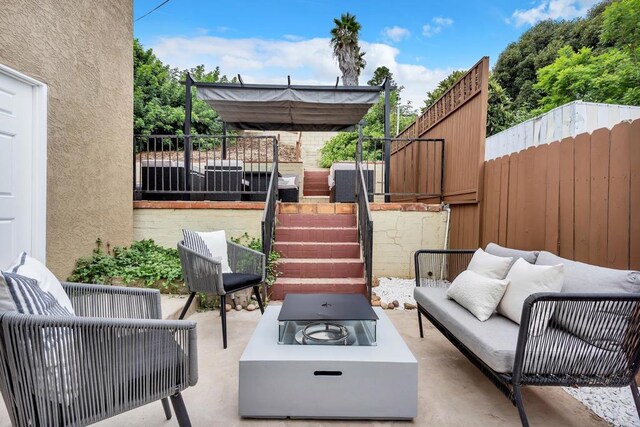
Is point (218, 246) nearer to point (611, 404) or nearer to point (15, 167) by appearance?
point (15, 167)

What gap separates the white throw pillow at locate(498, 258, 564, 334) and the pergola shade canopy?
3.82 metres

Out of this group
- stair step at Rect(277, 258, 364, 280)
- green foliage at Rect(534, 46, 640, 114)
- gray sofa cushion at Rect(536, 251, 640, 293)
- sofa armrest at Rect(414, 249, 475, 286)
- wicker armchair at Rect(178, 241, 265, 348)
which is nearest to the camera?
gray sofa cushion at Rect(536, 251, 640, 293)

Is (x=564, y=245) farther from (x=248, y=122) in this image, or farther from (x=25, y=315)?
(x=248, y=122)

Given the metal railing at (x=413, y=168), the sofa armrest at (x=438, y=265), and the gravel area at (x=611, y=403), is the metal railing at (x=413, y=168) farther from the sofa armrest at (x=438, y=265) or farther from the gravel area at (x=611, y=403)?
the gravel area at (x=611, y=403)

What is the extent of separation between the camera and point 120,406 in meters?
1.28

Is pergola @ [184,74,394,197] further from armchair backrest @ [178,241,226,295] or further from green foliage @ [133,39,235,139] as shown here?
green foliage @ [133,39,235,139]

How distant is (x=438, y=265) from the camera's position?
3174mm

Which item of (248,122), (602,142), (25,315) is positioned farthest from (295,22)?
(25,315)

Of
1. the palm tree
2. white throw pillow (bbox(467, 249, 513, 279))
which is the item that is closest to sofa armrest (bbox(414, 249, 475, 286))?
white throw pillow (bbox(467, 249, 513, 279))

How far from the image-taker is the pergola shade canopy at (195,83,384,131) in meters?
5.14

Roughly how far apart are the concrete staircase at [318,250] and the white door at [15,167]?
7.60 ft

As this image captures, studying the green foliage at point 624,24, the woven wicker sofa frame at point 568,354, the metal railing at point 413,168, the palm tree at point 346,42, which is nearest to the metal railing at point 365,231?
the metal railing at point 413,168

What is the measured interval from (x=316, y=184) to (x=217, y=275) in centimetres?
726

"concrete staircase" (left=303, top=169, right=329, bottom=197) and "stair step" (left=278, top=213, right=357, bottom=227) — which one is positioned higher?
"concrete staircase" (left=303, top=169, right=329, bottom=197)
